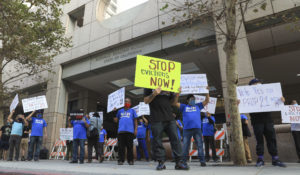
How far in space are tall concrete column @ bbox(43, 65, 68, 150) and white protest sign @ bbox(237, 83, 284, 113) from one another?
491 inches

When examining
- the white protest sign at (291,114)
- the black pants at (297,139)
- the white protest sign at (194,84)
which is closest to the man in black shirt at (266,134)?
the white protest sign at (291,114)

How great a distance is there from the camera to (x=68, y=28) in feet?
53.8

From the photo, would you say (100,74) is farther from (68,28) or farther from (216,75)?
(216,75)

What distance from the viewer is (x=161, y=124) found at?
3990 millimetres

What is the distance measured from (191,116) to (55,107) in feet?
38.8

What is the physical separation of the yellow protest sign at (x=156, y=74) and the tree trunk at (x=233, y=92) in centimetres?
204

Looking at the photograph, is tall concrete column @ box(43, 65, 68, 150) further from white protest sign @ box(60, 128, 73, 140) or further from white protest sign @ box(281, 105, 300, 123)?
white protest sign @ box(281, 105, 300, 123)

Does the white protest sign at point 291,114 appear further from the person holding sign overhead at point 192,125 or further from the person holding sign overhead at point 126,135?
the person holding sign overhead at point 126,135

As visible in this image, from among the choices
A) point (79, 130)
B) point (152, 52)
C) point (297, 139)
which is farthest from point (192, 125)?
point (152, 52)

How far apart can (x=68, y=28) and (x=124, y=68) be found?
6.33m

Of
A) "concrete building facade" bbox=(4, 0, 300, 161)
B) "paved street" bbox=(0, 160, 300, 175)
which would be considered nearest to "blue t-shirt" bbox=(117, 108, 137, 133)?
"paved street" bbox=(0, 160, 300, 175)

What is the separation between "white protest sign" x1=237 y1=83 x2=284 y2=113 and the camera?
475 centimetres

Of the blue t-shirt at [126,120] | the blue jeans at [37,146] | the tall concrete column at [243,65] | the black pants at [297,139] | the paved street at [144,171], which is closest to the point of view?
the paved street at [144,171]

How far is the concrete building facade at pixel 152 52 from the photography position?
28.2 ft
